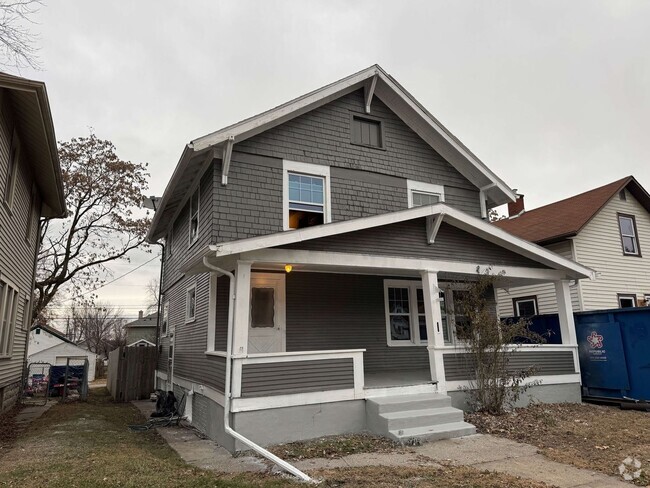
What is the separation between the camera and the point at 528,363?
9086 mm

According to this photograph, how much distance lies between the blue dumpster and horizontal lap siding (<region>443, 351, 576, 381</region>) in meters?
0.56

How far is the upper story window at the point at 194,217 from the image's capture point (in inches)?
390

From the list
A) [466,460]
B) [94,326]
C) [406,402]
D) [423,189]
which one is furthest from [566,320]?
[94,326]

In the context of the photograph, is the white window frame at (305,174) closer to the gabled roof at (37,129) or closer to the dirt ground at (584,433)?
the gabled roof at (37,129)

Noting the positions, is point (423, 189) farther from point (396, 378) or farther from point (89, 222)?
point (89, 222)

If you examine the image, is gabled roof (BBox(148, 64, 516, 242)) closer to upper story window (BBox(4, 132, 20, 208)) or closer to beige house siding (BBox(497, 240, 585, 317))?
upper story window (BBox(4, 132, 20, 208))

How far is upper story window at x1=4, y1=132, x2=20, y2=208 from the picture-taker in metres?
8.74

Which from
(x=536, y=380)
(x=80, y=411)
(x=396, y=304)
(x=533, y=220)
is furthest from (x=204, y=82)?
(x=533, y=220)

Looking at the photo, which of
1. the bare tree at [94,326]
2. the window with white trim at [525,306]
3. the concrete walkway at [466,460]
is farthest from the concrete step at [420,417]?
the bare tree at [94,326]

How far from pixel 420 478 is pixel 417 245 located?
4.70 m

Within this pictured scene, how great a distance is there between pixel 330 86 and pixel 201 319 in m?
5.82

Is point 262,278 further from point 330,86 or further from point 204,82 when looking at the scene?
point 204,82

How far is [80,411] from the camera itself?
11484 millimetres

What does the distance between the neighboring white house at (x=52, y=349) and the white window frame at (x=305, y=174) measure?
26.5 meters
